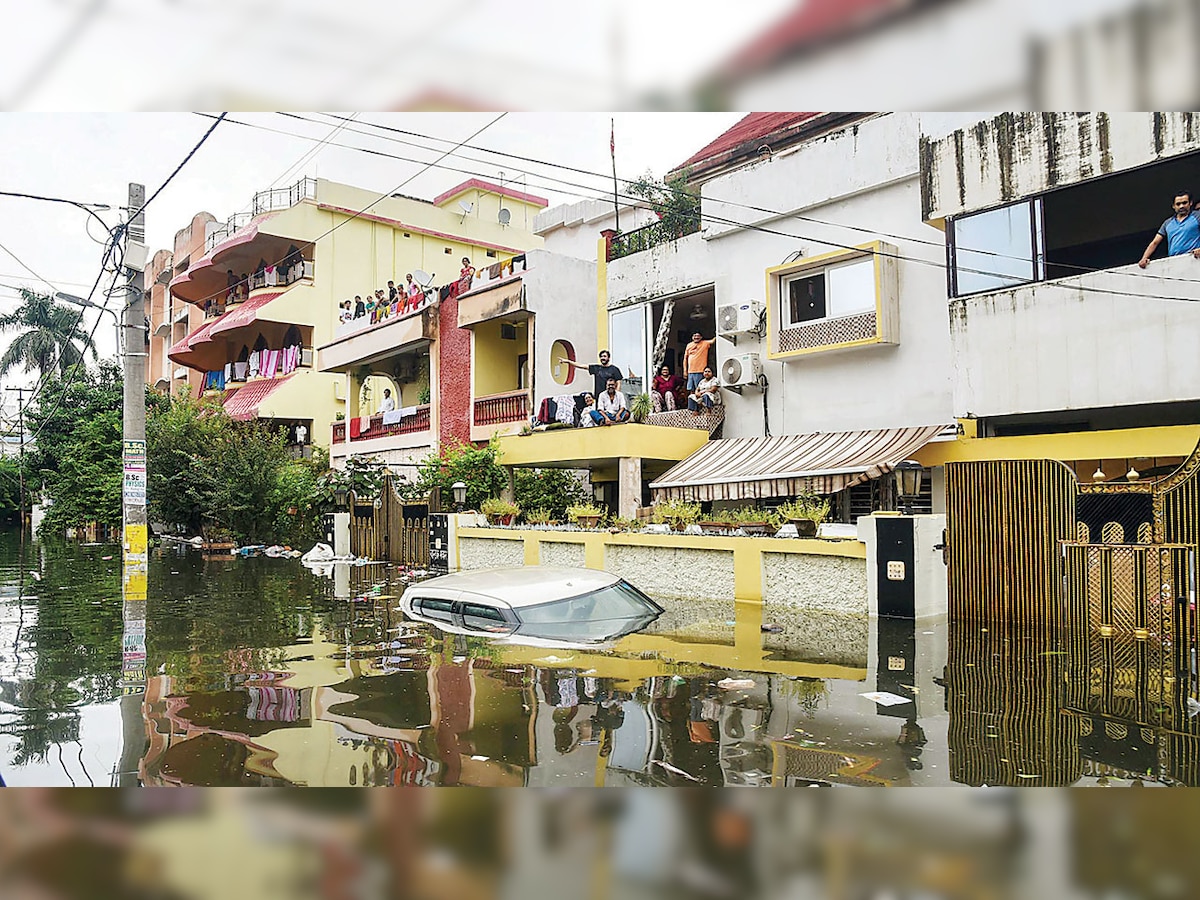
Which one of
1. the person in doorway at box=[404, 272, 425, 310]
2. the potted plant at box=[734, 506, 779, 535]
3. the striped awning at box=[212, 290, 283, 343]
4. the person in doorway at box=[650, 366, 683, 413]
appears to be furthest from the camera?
the striped awning at box=[212, 290, 283, 343]

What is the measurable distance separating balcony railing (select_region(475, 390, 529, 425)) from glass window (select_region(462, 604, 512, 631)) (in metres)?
10.5

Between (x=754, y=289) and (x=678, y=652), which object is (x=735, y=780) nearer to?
(x=678, y=652)

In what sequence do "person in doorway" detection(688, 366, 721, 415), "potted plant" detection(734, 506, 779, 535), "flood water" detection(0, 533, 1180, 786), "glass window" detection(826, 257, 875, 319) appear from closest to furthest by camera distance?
"flood water" detection(0, 533, 1180, 786), "potted plant" detection(734, 506, 779, 535), "glass window" detection(826, 257, 875, 319), "person in doorway" detection(688, 366, 721, 415)

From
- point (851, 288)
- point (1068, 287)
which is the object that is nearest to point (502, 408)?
point (851, 288)

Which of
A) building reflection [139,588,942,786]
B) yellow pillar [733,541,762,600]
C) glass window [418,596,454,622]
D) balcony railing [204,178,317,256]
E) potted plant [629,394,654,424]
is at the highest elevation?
balcony railing [204,178,317,256]

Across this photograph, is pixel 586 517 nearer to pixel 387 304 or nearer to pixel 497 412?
pixel 497 412

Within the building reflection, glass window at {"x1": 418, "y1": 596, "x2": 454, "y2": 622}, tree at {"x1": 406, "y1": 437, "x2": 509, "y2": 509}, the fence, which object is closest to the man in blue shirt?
the building reflection

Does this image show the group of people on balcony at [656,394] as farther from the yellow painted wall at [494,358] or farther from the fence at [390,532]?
the yellow painted wall at [494,358]

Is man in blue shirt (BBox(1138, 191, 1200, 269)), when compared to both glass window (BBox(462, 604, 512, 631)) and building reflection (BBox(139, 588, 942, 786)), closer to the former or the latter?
building reflection (BBox(139, 588, 942, 786))

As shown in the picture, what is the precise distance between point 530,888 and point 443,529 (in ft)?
49.7

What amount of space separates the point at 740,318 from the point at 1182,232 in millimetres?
7229

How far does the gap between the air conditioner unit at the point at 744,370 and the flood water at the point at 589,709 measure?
20.7 ft

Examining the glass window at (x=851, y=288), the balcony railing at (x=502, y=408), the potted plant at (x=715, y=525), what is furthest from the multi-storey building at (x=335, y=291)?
the potted plant at (x=715, y=525)

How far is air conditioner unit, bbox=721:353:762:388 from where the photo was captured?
16.9m
